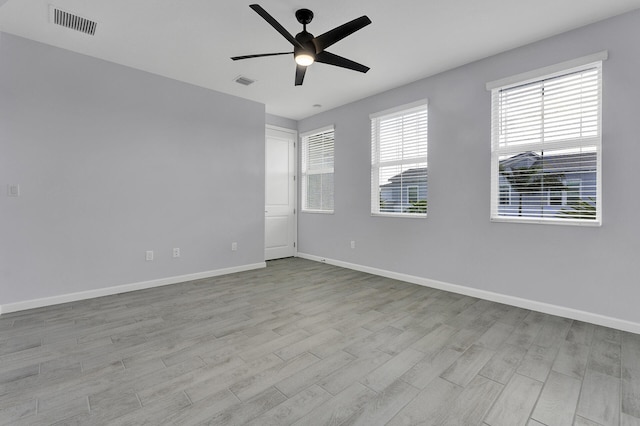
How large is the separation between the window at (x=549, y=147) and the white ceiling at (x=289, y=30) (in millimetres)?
514

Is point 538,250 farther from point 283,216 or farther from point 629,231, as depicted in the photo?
point 283,216

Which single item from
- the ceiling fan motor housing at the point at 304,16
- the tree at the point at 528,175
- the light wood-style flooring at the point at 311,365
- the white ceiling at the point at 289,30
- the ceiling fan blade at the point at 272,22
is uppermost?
the white ceiling at the point at 289,30

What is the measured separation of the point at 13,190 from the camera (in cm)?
308

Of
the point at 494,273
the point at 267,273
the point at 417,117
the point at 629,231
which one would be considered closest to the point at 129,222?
the point at 267,273

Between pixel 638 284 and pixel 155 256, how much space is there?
5248 millimetres

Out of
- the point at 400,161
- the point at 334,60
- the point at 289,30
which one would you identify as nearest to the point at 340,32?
the point at 334,60

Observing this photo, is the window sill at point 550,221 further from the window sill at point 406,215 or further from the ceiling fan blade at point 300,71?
the ceiling fan blade at point 300,71

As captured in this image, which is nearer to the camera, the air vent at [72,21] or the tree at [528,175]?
the air vent at [72,21]

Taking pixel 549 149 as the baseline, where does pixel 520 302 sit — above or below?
below

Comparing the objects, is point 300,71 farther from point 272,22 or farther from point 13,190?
point 13,190

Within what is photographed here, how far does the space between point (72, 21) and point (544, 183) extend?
5004mm

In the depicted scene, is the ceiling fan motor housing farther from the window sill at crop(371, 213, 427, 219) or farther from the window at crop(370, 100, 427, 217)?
the window sill at crop(371, 213, 427, 219)

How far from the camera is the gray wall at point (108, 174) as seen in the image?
3121mm

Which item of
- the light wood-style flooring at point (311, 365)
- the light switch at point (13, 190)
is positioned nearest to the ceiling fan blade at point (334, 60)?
the light wood-style flooring at point (311, 365)
